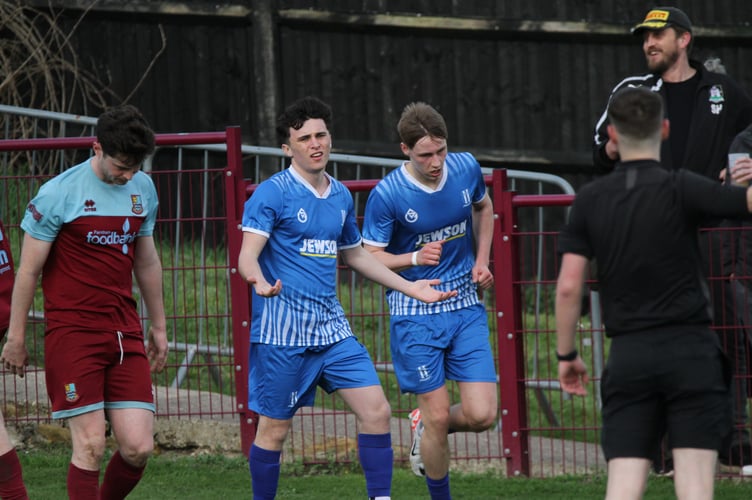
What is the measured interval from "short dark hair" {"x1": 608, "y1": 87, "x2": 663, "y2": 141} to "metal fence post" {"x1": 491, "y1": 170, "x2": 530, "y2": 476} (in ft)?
9.59

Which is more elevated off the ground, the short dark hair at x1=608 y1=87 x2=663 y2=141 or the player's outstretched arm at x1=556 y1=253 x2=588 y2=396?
the short dark hair at x1=608 y1=87 x2=663 y2=141

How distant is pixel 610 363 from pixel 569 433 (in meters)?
4.29

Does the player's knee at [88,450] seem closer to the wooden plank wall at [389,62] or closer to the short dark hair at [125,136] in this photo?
the short dark hair at [125,136]

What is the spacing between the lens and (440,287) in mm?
6883

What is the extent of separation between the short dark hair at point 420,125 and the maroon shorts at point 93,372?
69.1 inches

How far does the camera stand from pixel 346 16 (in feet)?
38.8

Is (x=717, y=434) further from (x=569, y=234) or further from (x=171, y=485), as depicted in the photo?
(x=171, y=485)

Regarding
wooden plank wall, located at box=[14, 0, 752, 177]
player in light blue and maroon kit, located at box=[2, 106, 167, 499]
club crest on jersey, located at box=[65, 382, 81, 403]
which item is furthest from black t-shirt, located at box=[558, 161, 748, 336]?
wooden plank wall, located at box=[14, 0, 752, 177]

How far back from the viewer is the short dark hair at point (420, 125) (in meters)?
6.73

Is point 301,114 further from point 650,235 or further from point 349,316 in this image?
point 650,235

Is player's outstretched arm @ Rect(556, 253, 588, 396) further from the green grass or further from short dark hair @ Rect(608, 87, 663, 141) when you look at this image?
the green grass

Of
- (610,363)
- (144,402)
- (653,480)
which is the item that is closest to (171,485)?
(144,402)

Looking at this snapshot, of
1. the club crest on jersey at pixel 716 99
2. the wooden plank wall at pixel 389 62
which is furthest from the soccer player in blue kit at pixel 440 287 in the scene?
the wooden plank wall at pixel 389 62

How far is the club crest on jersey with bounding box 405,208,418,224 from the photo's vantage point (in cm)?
683
